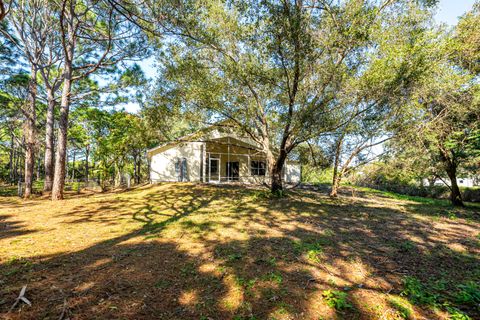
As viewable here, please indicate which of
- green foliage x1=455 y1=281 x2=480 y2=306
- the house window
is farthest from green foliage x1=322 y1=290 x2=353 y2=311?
the house window

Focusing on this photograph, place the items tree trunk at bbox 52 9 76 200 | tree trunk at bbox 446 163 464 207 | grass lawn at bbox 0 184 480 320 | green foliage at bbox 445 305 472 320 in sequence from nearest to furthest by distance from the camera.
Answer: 1. green foliage at bbox 445 305 472 320
2. grass lawn at bbox 0 184 480 320
3. tree trunk at bbox 52 9 76 200
4. tree trunk at bbox 446 163 464 207

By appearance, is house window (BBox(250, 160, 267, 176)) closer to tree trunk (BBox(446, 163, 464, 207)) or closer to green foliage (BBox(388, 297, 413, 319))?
tree trunk (BBox(446, 163, 464, 207))

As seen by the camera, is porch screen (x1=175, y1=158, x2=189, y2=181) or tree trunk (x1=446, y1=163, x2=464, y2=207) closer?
tree trunk (x1=446, y1=163, x2=464, y2=207)

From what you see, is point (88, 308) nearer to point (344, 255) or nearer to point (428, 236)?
point (344, 255)

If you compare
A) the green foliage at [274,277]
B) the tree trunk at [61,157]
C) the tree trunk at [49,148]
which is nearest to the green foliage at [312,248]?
the green foliage at [274,277]

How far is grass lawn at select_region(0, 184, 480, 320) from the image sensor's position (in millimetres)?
2691

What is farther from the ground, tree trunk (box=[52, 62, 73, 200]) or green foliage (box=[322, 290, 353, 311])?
tree trunk (box=[52, 62, 73, 200])

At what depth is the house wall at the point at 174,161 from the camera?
18.0 metres

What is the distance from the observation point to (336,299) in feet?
9.37

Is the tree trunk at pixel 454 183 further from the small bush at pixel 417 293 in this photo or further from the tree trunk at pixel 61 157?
the tree trunk at pixel 61 157

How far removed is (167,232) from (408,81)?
28.9 feet

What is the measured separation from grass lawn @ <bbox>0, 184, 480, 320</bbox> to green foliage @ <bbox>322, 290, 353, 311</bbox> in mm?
14

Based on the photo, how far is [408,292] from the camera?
3107 millimetres

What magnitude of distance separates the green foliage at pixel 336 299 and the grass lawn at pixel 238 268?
14mm
